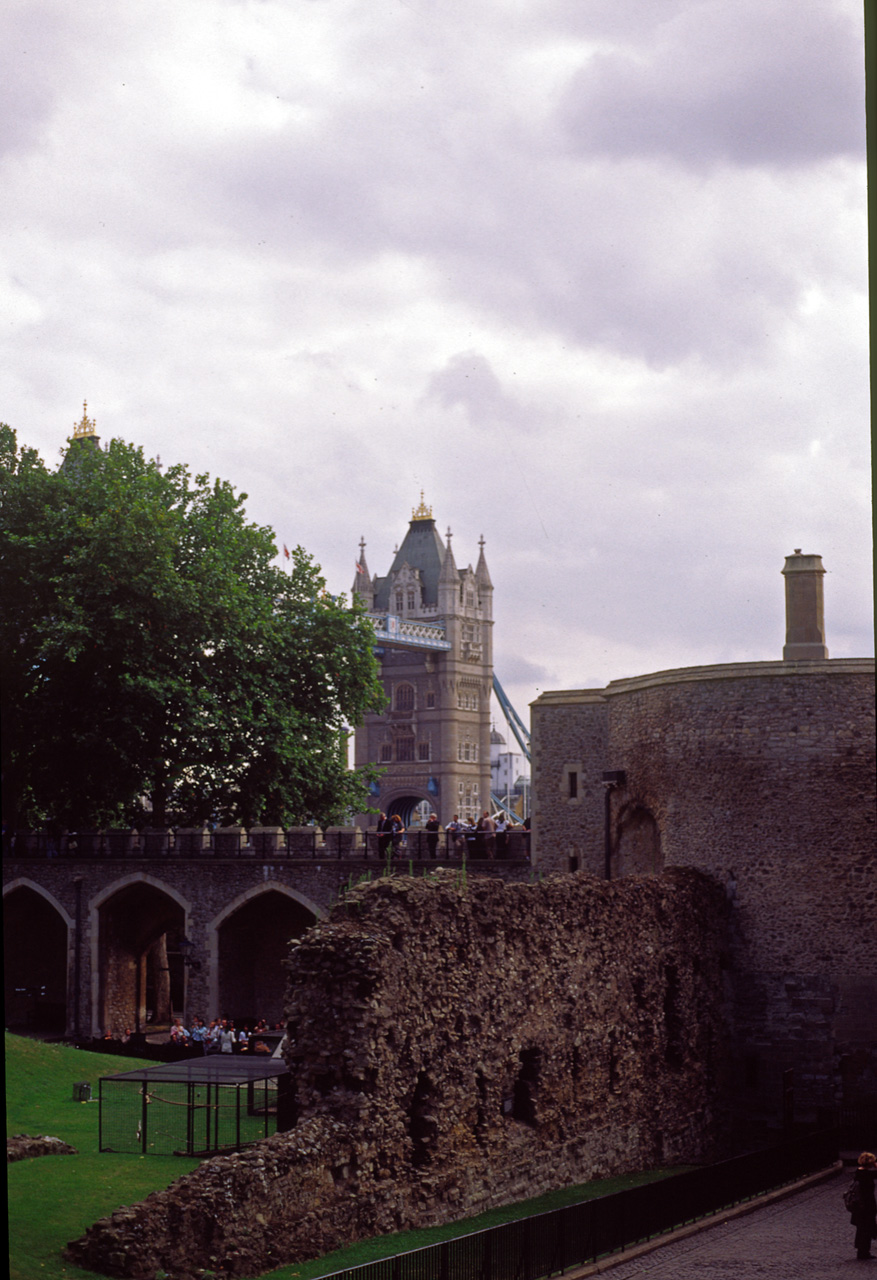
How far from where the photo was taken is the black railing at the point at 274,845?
3219cm

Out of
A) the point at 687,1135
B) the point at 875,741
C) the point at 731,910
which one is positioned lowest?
the point at 687,1135

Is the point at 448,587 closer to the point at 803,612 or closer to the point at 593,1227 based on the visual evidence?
the point at 803,612

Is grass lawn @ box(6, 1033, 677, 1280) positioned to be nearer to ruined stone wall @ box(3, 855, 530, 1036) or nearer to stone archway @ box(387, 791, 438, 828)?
ruined stone wall @ box(3, 855, 530, 1036)

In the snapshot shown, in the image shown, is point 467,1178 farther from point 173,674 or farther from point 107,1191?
point 173,674

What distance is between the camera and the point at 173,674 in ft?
125

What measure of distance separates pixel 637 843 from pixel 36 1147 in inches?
559

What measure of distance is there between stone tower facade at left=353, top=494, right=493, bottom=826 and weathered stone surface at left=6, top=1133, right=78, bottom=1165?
374 feet

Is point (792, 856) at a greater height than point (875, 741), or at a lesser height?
lesser

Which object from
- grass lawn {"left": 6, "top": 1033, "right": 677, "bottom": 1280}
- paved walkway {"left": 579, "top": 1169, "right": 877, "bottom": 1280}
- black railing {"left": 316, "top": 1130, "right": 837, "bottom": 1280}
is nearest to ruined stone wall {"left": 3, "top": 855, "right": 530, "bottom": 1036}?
grass lawn {"left": 6, "top": 1033, "right": 677, "bottom": 1280}

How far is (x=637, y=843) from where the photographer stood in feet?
95.5

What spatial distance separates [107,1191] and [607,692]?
1561 cm

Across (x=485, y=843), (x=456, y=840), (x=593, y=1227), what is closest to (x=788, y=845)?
(x=485, y=843)

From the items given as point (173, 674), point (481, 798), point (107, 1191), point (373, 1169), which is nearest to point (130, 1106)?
point (107, 1191)

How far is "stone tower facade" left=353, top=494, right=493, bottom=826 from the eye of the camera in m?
138
